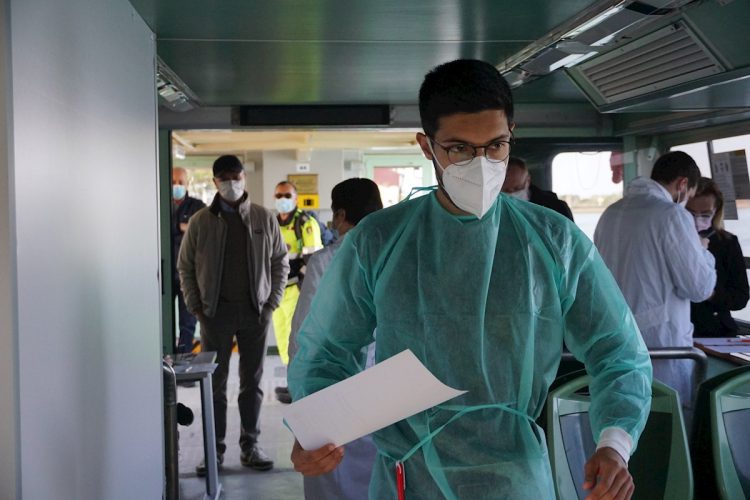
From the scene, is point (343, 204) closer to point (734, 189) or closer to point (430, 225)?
point (430, 225)

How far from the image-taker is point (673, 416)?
7.52 ft

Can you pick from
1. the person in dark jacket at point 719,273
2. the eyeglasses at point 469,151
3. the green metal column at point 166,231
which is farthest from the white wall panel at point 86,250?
the person in dark jacket at point 719,273

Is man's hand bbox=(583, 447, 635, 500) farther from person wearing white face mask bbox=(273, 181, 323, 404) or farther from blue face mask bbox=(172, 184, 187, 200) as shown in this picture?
blue face mask bbox=(172, 184, 187, 200)

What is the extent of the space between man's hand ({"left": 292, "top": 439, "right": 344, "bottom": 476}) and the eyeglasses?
0.59 m

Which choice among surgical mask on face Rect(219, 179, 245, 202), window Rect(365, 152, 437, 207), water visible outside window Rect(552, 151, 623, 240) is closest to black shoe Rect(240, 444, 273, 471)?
surgical mask on face Rect(219, 179, 245, 202)

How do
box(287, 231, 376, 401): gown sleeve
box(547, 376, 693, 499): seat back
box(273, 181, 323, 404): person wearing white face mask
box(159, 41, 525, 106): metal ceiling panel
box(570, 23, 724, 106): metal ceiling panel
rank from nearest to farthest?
box(287, 231, 376, 401): gown sleeve, box(547, 376, 693, 499): seat back, box(570, 23, 724, 106): metal ceiling panel, box(159, 41, 525, 106): metal ceiling panel, box(273, 181, 323, 404): person wearing white face mask

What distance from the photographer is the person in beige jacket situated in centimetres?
472

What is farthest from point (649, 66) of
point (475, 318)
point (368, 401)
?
point (368, 401)

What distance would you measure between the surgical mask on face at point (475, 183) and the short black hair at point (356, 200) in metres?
1.45

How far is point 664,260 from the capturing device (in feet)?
Result: 11.8

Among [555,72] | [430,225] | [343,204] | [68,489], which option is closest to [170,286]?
[343,204]

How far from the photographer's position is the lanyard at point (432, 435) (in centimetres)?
148

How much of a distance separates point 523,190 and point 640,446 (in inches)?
98.2

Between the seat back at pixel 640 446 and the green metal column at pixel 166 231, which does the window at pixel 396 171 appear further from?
the seat back at pixel 640 446
